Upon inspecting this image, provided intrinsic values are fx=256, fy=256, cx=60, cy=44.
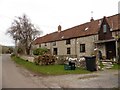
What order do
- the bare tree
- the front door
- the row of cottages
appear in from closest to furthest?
the front door, the row of cottages, the bare tree

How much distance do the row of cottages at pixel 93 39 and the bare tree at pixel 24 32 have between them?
10.8m

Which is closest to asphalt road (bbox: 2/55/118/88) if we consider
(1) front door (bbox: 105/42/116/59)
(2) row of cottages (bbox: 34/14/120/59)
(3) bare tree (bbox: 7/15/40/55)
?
(2) row of cottages (bbox: 34/14/120/59)

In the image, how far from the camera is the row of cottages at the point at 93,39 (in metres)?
33.6

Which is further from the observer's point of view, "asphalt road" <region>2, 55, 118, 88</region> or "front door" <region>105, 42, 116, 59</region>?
"front door" <region>105, 42, 116, 59</region>

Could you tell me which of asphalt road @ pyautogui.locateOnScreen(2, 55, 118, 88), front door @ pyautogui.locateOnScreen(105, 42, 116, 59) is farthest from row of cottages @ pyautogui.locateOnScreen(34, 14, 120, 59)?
asphalt road @ pyautogui.locateOnScreen(2, 55, 118, 88)

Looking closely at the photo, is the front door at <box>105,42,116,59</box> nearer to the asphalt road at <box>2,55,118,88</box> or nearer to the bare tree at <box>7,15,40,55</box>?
the asphalt road at <box>2,55,118,88</box>

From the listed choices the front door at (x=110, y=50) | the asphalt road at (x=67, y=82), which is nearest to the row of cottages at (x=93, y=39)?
the front door at (x=110, y=50)

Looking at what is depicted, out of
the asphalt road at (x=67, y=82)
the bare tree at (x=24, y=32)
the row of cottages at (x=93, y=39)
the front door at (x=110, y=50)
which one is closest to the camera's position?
the asphalt road at (x=67, y=82)

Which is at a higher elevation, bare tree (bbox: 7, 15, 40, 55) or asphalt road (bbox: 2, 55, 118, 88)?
bare tree (bbox: 7, 15, 40, 55)

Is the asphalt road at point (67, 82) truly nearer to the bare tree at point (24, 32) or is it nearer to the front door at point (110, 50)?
the front door at point (110, 50)

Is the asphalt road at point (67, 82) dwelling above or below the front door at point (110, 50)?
below

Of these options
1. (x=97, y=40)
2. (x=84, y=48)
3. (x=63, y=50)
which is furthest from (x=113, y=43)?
(x=63, y=50)

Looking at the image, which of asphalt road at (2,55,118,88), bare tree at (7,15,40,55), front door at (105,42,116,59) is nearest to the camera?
asphalt road at (2,55,118,88)

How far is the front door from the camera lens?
3303 centimetres
